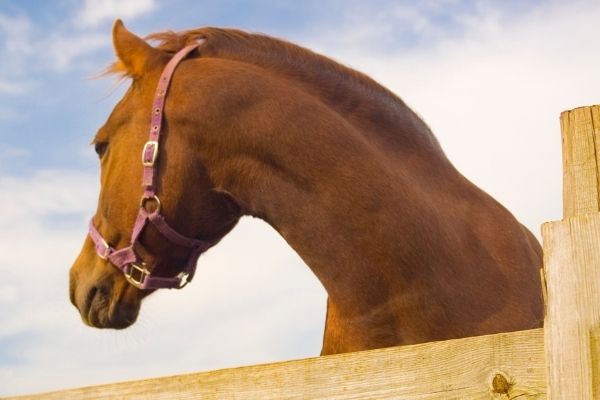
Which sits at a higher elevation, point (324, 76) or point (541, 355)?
point (324, 76)

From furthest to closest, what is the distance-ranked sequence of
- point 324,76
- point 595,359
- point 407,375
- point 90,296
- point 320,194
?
1. point 90,296
2. point 324,76
3. point 320,194
4. point 407,375
5. point 595,359

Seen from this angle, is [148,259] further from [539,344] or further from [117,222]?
[539,344]

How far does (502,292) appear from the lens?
11.5ft

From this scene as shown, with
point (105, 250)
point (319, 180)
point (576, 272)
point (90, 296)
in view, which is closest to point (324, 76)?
point (319, 180)

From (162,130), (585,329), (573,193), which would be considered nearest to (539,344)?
(585,329)

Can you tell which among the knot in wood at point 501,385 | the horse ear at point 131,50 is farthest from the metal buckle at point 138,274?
the knot in wood at point 501,385

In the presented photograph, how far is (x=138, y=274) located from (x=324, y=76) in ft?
4.23

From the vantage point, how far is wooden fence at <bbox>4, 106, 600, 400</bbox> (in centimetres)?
187

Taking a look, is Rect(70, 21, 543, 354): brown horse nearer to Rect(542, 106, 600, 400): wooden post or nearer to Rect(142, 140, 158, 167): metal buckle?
Rect(142, 140, 158, 167): metal buckle

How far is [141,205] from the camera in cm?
395

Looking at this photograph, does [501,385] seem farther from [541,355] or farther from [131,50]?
[131,50]

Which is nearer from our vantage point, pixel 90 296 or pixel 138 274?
pixel 138 274

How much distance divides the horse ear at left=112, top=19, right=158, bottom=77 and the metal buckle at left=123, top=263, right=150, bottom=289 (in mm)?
934

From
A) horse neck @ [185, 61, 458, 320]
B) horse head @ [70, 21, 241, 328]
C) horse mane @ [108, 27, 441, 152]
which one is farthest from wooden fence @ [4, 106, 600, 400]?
horse mane @ [108, 27, 441, 152]
